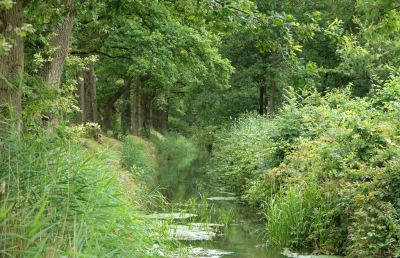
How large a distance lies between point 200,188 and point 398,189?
910cm

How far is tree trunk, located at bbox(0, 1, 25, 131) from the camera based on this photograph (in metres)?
3.77

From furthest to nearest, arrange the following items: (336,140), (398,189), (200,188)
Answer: (200,188), (336,140), (398,189)

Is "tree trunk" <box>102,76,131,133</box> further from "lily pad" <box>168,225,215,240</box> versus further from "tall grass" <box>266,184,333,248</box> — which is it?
"tall grass" <box>266,184,333,248</box>

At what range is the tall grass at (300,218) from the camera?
667 centimetres

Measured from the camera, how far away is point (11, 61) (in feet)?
13.1

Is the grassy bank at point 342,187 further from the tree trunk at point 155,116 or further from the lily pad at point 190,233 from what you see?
the tree trunk at point 155,116

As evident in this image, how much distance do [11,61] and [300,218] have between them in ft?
17.1

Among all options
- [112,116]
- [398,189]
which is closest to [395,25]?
[398,189]

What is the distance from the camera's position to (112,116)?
31.0 metres

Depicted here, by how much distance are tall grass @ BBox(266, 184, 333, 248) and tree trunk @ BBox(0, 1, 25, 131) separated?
4.85 metres

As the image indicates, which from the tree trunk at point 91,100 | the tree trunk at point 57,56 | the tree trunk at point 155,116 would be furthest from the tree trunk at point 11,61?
the tree trunk at point 155,116

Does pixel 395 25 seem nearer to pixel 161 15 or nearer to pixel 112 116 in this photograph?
pixel 161 15

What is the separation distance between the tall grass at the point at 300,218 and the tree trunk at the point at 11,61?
4.85 metres

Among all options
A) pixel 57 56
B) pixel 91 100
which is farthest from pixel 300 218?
pixel 91 100
